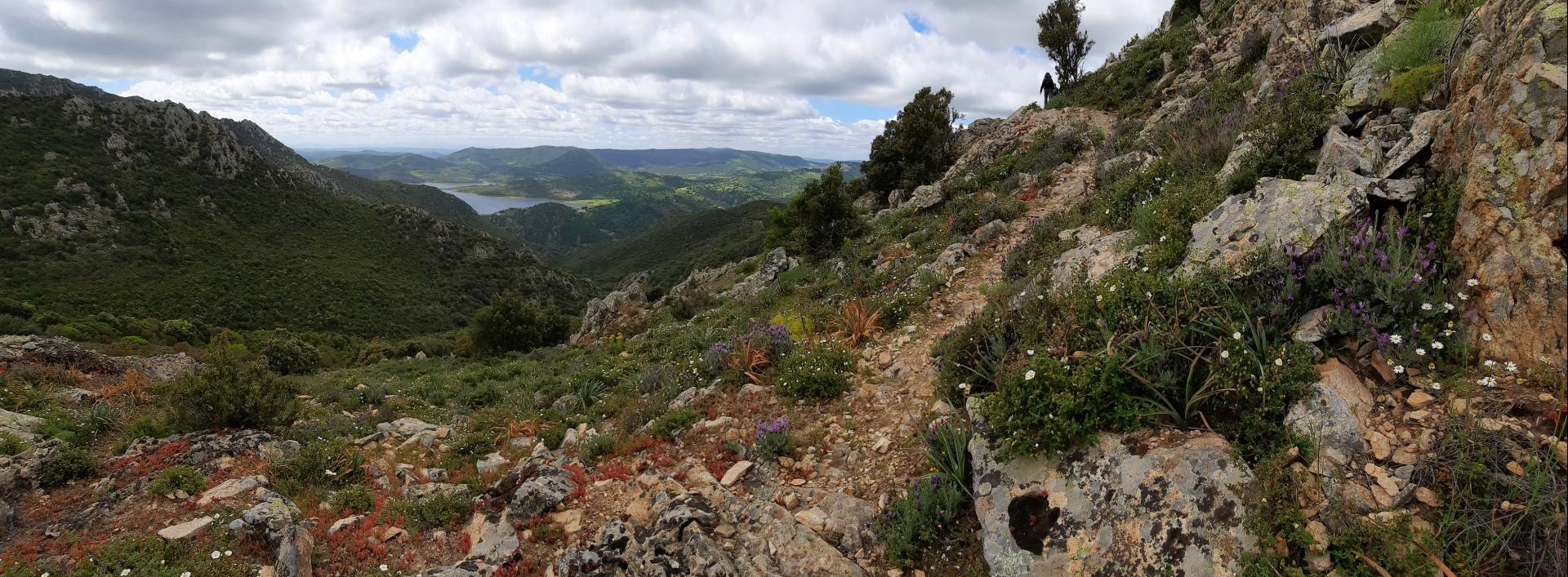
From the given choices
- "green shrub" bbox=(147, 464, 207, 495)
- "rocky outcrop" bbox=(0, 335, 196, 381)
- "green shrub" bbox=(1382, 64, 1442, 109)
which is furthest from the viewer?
"rocky outcrop" bbox=(0, 335, 196, 381)

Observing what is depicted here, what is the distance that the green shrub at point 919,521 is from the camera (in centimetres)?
406

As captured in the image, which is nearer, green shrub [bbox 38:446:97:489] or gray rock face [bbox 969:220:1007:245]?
green shrub [bbox 38:446:97:489]

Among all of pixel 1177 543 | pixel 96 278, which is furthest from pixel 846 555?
pixel 96 278

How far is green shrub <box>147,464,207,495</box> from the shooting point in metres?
5.91

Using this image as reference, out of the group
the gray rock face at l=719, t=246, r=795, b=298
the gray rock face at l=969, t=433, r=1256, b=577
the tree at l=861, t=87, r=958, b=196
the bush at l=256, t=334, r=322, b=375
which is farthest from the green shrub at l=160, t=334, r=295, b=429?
the tree at l=861, t=87, r=958, b=196

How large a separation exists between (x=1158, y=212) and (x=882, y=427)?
13.1ft

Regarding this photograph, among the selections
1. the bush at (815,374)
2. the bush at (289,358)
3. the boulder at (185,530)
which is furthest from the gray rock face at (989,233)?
the bush at (289,358)

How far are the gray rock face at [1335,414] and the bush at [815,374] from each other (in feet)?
13.5

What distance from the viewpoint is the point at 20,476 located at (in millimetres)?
6098

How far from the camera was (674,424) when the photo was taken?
269 inches

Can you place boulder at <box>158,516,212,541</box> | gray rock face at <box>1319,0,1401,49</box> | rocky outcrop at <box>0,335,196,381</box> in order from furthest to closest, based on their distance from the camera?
1. rocky outcrop at <box>0,335,196,381</box>
2. gray rock face at <box>1319,0,1401,49</box>
3. boulder at <box>158,516,212,541</box>

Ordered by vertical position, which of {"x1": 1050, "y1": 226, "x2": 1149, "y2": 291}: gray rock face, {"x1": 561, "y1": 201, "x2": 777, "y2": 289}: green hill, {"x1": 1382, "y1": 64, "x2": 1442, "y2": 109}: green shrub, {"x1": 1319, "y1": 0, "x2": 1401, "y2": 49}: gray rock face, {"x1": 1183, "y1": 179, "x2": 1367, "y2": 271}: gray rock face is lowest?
{"x1": 561, "y1": 201, "x2": 777, "y2": 289}: green hill

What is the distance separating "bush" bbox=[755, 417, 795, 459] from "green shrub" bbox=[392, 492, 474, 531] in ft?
9.93

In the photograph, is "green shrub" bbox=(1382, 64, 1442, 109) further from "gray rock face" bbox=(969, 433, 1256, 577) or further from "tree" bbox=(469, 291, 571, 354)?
"tree" bbox=(469, 291, 571, 354)
